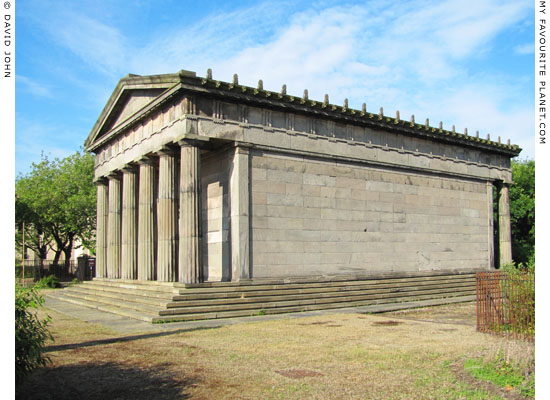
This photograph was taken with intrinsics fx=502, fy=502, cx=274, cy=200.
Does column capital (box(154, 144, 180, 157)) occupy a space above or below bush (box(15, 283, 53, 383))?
above

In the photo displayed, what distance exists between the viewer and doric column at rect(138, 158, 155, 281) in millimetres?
24984

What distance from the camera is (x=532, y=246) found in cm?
3912

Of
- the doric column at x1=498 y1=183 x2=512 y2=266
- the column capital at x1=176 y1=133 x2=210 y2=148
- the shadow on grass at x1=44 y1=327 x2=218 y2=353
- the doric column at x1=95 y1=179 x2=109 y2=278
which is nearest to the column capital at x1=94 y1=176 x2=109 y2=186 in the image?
the doric column at x1=95 y1=179 x2=109 y2=278

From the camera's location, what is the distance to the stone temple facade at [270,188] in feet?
70.6

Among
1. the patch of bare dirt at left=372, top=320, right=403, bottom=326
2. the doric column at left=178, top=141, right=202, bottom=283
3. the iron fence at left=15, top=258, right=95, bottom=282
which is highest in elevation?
the doric column at left=178, top=141, right=202, bottom=283

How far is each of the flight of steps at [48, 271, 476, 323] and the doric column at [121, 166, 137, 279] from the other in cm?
114

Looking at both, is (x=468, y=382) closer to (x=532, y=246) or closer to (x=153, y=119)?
(x=153, y=119)

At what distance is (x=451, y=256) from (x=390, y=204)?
570cm

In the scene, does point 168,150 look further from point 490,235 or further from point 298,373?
point 490,235

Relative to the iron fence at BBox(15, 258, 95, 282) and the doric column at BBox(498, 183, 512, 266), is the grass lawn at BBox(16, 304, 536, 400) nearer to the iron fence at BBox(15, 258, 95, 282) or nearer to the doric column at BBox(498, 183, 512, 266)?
the doric column at BBox(498, 183, 512, 266)

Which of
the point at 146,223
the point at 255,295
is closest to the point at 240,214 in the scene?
the point at 255,295

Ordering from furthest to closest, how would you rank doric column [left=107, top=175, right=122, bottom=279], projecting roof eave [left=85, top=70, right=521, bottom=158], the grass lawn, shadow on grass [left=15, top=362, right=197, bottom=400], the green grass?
doric column [left=107, top=175, right=122, bottom=279] < projecting roof eave [left=85, top=70, right=521, bottom=158] < the green grass < the grass lawn < shadow on grass [left=15, top=362, right=197, bottom=400]

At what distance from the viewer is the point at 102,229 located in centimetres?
3116

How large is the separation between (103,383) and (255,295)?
39.2ft
